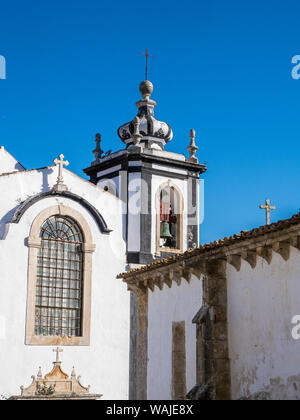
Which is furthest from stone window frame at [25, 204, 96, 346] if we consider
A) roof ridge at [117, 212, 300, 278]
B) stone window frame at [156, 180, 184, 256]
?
roof ridge at [117, 212, 300, 278]

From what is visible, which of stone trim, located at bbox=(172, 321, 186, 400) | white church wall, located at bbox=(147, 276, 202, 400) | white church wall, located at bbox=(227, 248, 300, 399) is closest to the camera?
white church wall, located at bbox=(227, 248, 300, 399)

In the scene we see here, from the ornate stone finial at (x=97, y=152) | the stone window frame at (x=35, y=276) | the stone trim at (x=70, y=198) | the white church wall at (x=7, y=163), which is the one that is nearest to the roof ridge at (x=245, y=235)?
the stone window frame at (x=35, y=276)

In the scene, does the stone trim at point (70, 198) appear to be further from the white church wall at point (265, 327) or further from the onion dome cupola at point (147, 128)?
the white church wall at point (265, 327)

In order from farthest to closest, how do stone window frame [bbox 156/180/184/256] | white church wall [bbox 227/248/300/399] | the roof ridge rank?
stone window frame [bbox 156/180/184/256] < white church wall [bbox 227/248/300/399] < the roof ridge

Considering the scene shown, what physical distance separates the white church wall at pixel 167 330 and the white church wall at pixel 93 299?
656cm

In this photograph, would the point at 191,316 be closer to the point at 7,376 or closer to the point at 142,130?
the point at 7,376

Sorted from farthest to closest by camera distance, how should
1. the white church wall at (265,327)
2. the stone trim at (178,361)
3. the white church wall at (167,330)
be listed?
the stone trim at (178,361)
the white church wall at (167,330)
the white church wall at (265,327)

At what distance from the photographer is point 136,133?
2786cm

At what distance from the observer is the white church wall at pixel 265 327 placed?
12750mm

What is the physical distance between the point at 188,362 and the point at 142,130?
14057mm

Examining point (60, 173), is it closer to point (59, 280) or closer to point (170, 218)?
point (59, 280)

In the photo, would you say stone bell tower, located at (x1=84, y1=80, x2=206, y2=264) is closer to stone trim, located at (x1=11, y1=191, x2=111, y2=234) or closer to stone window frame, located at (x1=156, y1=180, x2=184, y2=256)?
stone window frame, located at (x1=156, y1=180, x2=184, y2=256)

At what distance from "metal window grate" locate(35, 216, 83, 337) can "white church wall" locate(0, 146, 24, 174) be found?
317 cm

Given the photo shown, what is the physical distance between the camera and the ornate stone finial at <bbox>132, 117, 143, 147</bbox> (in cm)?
2767
